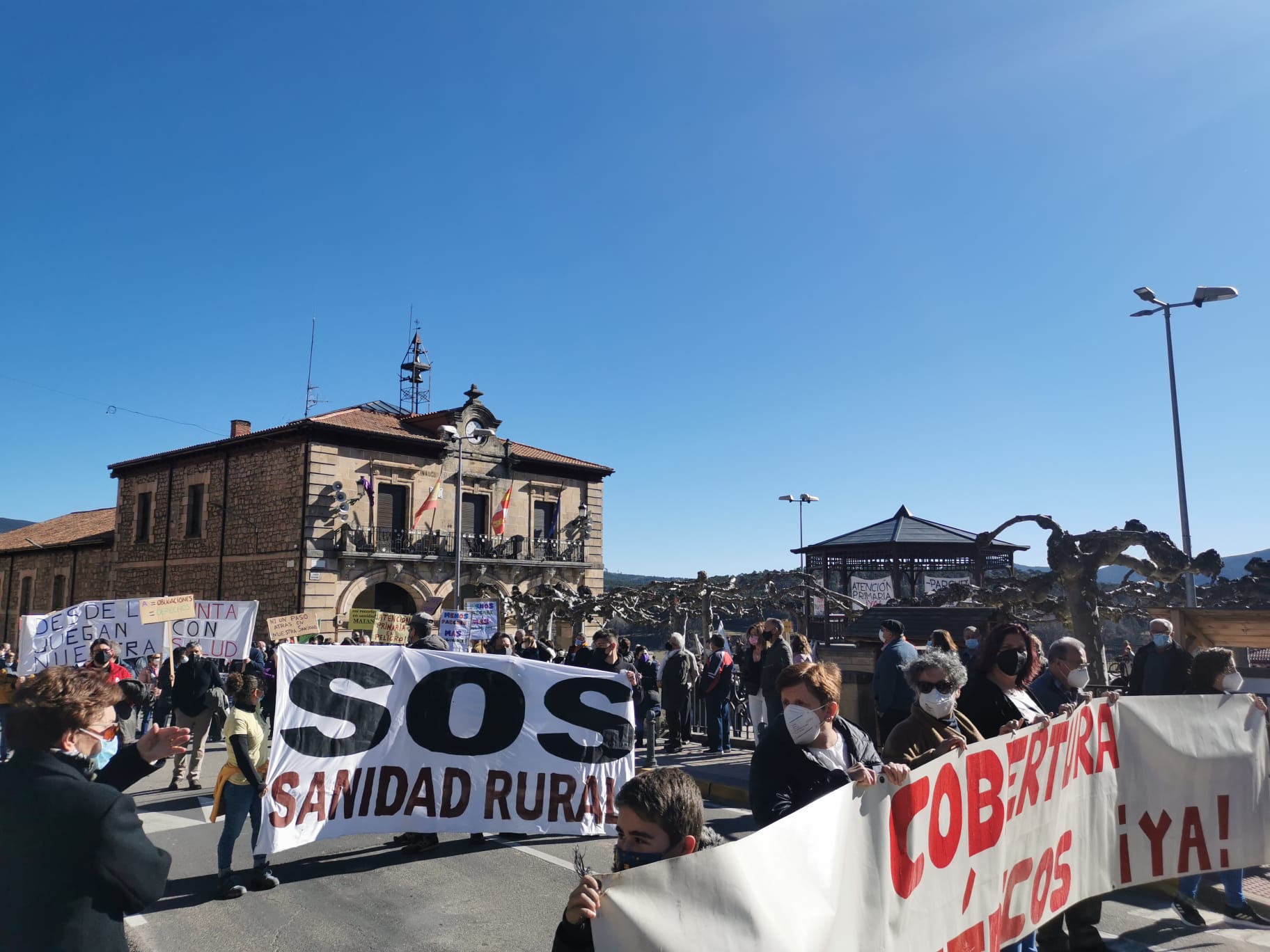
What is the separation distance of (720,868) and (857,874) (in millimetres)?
830

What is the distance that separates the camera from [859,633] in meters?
14.3

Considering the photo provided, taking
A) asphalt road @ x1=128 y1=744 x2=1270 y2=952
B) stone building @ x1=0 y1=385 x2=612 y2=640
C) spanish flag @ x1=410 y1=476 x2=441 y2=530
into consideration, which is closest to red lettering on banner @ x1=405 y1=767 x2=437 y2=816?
asphalt road @ x1=128 y1=744 x2=1270 y2=952

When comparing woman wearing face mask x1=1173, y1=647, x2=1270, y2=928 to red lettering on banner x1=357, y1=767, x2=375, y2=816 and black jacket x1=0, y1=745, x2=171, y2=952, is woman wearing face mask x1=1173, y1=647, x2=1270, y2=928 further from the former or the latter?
black jacket x1=0, y1=745, x2=171, y2=952

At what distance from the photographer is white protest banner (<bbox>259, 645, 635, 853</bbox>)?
6.29m

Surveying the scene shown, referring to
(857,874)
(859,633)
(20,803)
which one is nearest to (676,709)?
(859,633)

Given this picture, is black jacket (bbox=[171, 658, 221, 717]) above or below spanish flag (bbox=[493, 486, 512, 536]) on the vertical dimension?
below

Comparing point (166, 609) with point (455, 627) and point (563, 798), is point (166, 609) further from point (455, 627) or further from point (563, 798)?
point (563, 798)

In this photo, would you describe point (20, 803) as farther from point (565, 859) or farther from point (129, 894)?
point (565, 859)

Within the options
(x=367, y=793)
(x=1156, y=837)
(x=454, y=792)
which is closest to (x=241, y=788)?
(x=367, y=793)

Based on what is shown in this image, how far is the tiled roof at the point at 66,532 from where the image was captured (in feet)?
137

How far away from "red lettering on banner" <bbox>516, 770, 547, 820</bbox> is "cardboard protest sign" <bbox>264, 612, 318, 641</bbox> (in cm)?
1033

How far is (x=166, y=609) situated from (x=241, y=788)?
408 inches

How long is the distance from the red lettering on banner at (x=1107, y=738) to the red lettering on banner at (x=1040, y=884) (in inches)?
34.1

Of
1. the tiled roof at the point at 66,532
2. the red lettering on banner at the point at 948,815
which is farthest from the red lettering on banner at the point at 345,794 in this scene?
the tiled roof at the point at 66,532
